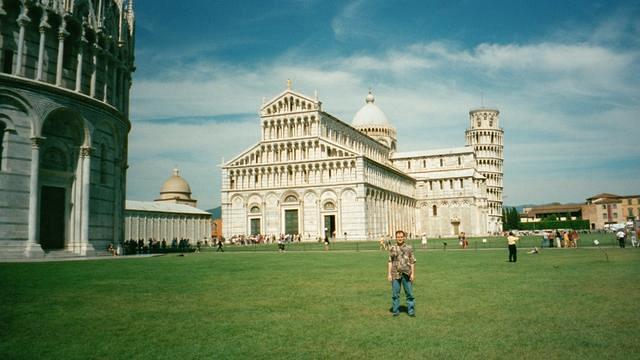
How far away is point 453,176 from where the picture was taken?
95.2 m

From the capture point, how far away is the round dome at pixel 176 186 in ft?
298

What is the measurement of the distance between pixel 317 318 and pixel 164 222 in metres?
61.8

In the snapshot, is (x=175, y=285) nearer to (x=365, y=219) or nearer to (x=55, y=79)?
(x=55, y=79)

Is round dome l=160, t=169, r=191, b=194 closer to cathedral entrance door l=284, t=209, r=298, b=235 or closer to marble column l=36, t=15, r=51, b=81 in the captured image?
cathedral entrance door l=284, t=209, r=298, b=235

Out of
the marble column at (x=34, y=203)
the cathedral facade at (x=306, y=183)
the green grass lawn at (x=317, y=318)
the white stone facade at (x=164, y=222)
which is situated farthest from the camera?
the cathedral facade at (x=306, y=183)

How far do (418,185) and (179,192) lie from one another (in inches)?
1774

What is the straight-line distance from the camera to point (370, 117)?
104 m

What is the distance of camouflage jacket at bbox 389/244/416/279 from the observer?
34.5ft

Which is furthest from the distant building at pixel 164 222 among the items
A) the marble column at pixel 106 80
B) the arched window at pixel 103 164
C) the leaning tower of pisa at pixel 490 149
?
the leaning tower of pisa at pixel 490 149

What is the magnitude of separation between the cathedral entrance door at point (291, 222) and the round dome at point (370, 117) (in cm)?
3732

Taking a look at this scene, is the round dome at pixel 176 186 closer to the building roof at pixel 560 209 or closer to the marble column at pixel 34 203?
the marble column at pixel 34 203

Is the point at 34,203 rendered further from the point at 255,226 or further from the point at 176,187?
the point at 176,187

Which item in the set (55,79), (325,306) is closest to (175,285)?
(325,306)

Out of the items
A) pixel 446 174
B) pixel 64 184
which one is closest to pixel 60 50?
pixel 64 184
